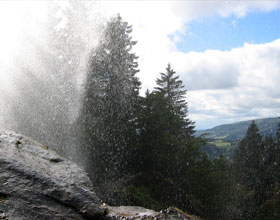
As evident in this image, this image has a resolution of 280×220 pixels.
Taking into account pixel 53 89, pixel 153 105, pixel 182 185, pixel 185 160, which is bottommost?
pixel 182 185

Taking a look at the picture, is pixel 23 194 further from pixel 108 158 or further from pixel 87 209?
pixel 108 158

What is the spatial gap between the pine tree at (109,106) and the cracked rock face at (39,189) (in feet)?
41.5

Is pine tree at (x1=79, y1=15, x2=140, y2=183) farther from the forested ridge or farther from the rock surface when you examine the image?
the rock surface

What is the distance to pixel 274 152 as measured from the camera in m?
37.3

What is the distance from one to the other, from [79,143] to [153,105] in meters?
7.55

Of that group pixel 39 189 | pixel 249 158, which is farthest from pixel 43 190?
pixel 249 158

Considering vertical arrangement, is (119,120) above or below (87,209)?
above

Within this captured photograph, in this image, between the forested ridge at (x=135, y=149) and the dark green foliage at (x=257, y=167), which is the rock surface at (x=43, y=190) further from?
the dark green foliage at (x=257, y=167)

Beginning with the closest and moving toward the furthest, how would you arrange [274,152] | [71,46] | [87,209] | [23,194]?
[23,194], [87,209], [71,46], [274,152]

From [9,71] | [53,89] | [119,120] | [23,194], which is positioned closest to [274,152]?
[119,120]

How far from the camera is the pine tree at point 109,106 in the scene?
17094 millimetres

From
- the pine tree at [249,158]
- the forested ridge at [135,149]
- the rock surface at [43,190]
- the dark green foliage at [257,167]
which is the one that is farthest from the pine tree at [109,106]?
the pine tree at [249,158]

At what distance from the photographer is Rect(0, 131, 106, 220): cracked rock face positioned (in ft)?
9.52

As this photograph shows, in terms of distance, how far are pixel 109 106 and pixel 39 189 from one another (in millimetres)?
15351
